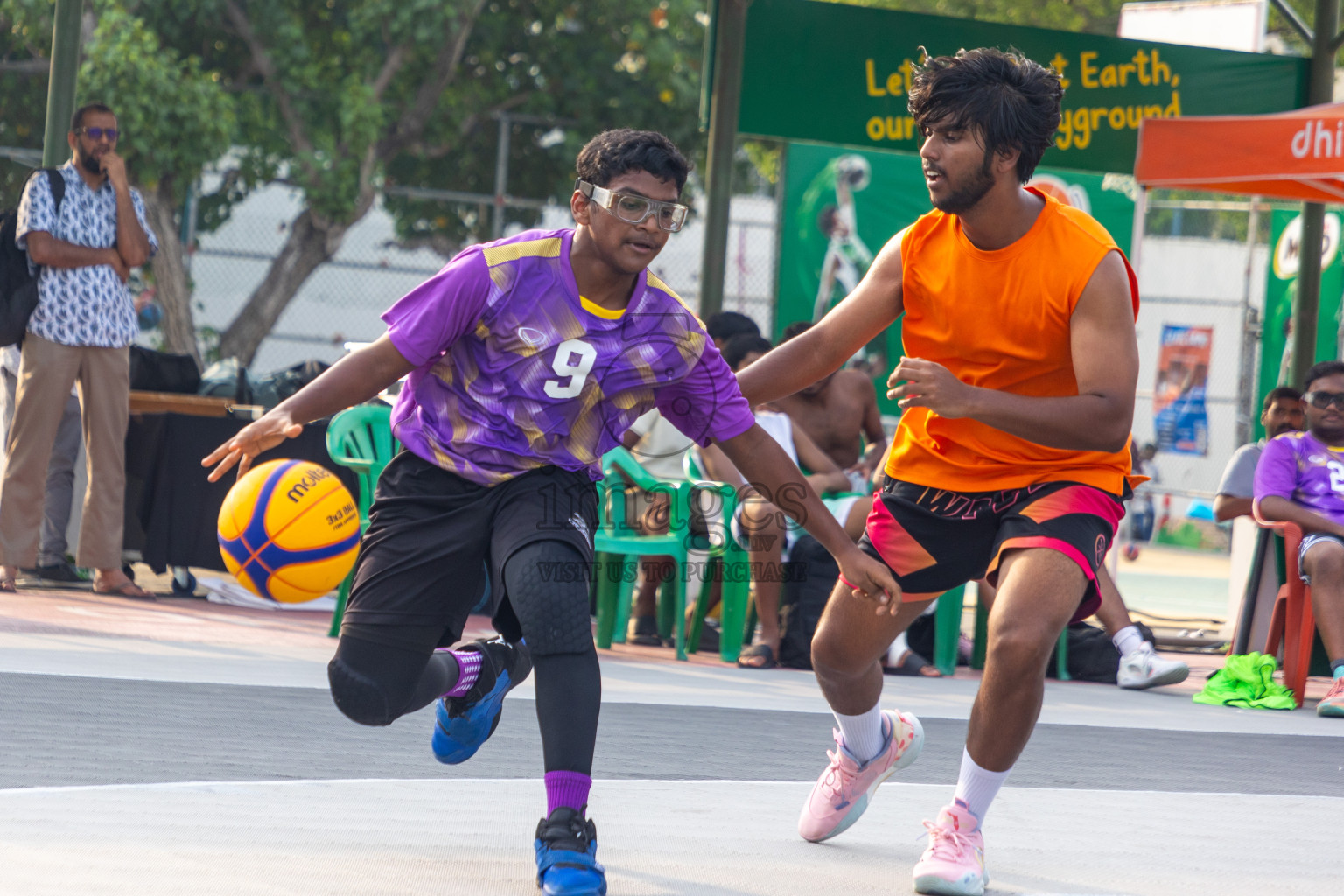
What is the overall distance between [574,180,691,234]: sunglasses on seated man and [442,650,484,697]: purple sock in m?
1.23

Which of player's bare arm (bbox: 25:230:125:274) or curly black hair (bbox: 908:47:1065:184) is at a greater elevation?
curly black hair (bbox: 908:47:1065:184)

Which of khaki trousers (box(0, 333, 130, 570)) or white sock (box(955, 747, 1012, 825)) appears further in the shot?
khaki trousers (box(0, 333, 130, 570))

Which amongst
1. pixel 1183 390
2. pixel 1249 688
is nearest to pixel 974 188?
pixel 1249 688

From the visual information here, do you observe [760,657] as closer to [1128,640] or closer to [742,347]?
[742,347]

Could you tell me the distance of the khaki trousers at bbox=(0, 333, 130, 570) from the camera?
7.77 metres

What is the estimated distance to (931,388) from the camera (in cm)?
337

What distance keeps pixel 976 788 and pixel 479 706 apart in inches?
51.1

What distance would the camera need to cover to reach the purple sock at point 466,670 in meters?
3.94

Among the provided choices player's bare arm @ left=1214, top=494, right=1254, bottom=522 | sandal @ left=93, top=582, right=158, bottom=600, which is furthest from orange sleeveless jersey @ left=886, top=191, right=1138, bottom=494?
sandal @ left=93, top=582, right=158, bottom=600

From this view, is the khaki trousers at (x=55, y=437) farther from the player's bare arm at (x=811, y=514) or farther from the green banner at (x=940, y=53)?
the player's bare arm at (x=811, y=514)

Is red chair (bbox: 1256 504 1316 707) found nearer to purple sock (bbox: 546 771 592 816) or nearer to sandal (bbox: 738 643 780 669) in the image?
sandal (bbox: 738 643 780 669)

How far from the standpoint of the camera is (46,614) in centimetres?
734

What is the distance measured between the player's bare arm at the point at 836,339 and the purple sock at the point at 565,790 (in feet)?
3.90

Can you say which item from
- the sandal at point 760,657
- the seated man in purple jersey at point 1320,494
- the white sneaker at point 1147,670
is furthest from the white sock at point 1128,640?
the sandal at point 760,657
